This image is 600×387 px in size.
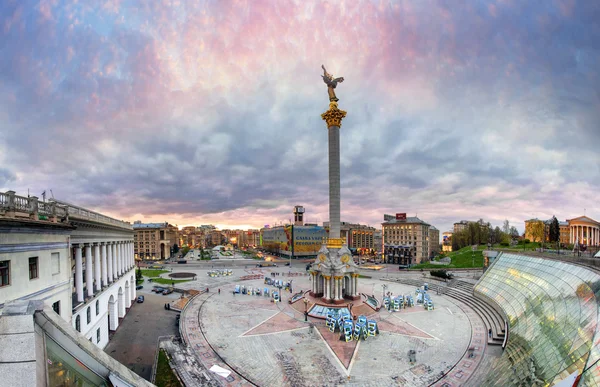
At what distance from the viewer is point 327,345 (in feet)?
91.5

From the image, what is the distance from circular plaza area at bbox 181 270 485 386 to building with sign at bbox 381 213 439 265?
70.3 m

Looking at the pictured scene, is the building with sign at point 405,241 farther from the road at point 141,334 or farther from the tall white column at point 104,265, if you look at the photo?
the tall white column at point 104,265

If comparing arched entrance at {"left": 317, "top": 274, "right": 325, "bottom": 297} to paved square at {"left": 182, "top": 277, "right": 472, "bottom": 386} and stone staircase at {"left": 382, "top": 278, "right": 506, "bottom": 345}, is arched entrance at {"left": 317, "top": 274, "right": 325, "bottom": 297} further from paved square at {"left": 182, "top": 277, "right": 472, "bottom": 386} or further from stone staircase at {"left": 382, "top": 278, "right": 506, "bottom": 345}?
stone staircase at {"left": 382, "top": 278, "right": 506, "bottom": 345}

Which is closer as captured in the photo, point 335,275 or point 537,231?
point 335,275

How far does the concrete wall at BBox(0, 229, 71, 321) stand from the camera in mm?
15420

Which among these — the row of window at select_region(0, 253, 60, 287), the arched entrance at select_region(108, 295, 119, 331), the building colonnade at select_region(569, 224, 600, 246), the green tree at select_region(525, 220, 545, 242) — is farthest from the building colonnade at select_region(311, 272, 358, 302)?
the building colonnade at select_region(569, 224, 600, 246)

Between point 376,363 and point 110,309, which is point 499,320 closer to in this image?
point 376,363

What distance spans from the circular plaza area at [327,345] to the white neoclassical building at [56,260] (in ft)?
29.6

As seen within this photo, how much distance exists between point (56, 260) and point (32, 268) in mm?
2471

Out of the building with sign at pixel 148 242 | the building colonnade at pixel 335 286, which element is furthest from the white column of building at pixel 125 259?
the building with sign at pixel 148 242

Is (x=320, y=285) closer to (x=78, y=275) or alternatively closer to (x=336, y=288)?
(x=336, y=288)

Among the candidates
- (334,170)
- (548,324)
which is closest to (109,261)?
(334,170)

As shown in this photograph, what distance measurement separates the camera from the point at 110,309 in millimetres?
33625

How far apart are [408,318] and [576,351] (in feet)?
68.6
